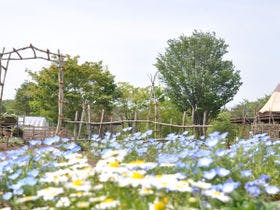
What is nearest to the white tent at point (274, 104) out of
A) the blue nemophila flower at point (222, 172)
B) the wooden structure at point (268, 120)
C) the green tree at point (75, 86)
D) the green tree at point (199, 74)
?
the wooden structure at point (268, 120)

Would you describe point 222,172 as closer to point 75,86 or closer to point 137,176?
point 137,176

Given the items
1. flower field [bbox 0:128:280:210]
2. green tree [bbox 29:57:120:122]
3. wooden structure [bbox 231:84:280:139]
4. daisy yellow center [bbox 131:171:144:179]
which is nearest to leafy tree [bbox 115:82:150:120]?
green tree [bbox 29:57:120:122]

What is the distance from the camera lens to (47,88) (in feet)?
99.5

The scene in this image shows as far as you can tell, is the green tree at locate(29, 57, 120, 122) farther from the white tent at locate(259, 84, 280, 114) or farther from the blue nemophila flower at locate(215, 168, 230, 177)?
the blue nemophila flower at locate(215, 168, 230, 177)

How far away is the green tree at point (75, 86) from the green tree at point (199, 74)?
33.2ft

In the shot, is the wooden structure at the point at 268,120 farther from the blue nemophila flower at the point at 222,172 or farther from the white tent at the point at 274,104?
the blue nemophila flower at the point at 222,172

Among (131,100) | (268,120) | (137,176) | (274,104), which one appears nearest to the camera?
(137,176)

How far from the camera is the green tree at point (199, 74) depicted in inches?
1533

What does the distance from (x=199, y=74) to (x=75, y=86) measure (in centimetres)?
1276

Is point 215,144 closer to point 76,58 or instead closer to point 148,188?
point 148,188

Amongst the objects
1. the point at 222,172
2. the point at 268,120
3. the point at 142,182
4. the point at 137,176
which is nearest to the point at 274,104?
the point at 268,120

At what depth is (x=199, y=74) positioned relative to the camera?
39.4 m

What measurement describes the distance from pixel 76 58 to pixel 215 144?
26.8 m

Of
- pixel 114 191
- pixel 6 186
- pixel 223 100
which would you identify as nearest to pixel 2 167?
pixel 6 186
